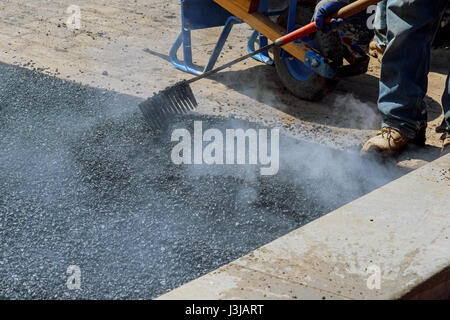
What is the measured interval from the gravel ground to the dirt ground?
402 mm

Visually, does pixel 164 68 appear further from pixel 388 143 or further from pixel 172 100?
pixel 388 143

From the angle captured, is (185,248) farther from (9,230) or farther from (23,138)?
(23,138)

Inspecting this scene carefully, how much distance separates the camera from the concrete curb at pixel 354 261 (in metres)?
1.61

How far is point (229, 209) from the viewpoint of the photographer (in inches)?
103

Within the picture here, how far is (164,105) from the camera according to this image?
137 inches

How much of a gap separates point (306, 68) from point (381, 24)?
2.43 ft

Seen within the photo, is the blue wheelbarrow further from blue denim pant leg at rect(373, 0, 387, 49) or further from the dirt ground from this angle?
blue denim pant leg at rect(373, 0, 387, 49)

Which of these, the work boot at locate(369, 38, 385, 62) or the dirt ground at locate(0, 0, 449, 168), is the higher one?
the work boot at locate(369, 38, 385, 62)

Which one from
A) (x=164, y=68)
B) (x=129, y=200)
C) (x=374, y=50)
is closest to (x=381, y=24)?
(x=374, y=50)
